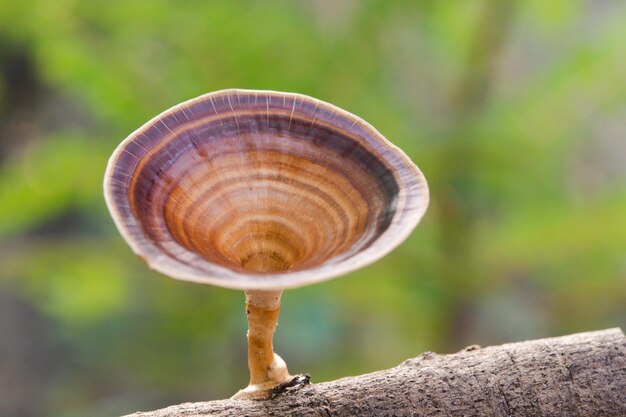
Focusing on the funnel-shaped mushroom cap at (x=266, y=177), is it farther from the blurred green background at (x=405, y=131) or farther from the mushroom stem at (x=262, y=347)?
the blurred green background at (x=405, y=131)

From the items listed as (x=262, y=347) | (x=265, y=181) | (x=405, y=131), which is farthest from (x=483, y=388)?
(x=405, y=131)

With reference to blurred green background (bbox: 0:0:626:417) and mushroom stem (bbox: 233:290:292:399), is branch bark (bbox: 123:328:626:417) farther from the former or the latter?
blurred green background (bbox: 0:0:626:417)

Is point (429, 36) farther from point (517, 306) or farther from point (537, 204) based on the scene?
point (517, 306)

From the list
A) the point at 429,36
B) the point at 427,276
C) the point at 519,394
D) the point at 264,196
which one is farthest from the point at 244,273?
the point at 429,36

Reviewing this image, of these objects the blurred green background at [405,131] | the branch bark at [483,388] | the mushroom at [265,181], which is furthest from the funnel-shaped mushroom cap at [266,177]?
the blurred green background at [405,131]

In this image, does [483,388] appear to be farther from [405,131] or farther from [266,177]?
[405,131]

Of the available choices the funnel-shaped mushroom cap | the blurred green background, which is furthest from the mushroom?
the blurred green background
